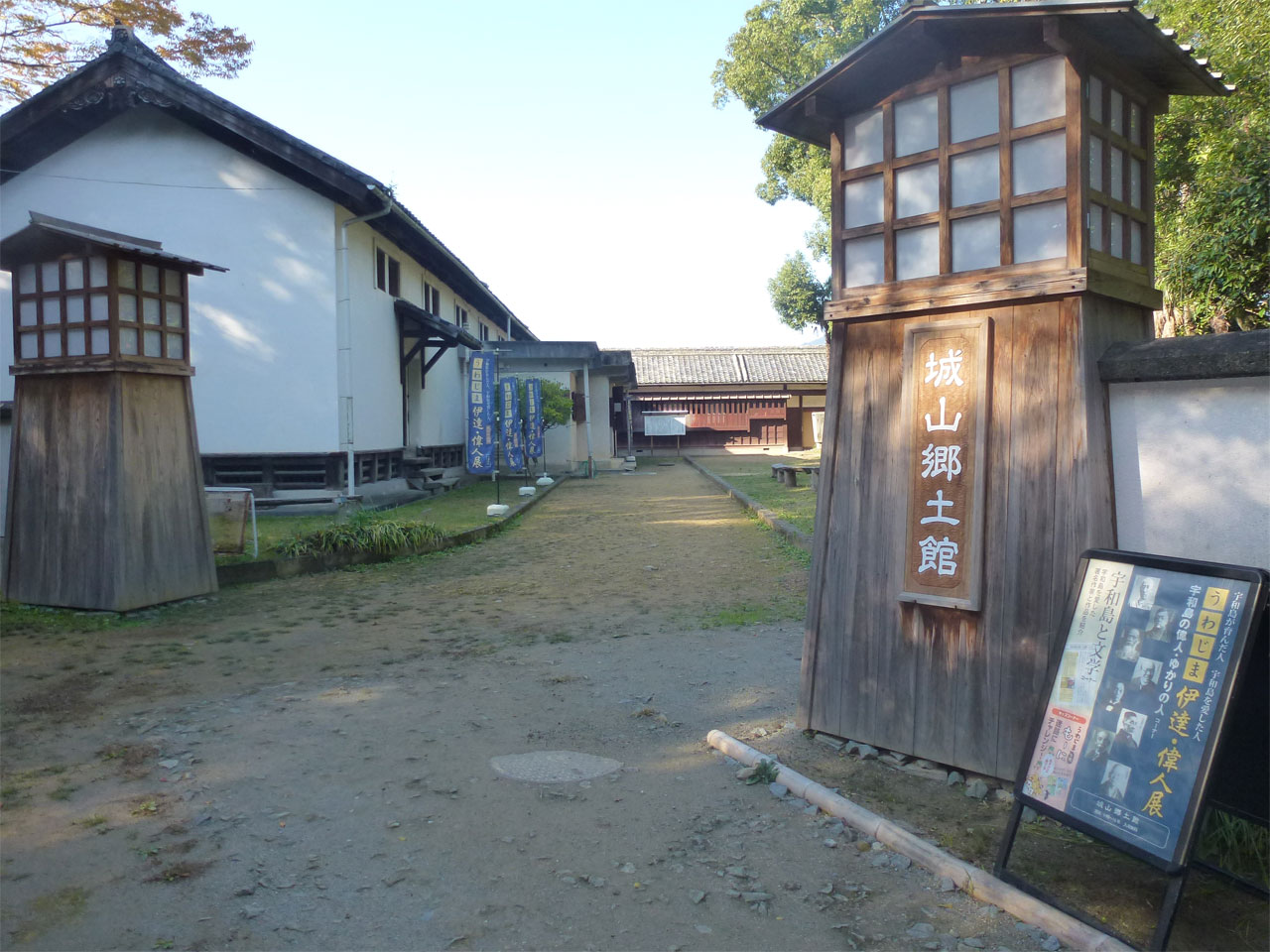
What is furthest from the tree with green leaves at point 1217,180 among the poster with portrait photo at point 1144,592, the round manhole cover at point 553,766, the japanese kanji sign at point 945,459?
the round manhole cover at point 553,766

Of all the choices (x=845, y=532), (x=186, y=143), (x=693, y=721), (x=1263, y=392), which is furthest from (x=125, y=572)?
(x=186, y=143)

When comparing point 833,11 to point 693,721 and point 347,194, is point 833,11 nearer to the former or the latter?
point 347,194

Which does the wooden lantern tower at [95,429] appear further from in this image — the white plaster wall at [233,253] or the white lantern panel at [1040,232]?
the white lantern panel at [1040,232]

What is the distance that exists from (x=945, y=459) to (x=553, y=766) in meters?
2.51

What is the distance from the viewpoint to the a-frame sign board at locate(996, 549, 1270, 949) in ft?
10.1

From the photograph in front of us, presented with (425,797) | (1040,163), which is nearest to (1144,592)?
(1040,163)

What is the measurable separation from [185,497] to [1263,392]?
8757 millimetres

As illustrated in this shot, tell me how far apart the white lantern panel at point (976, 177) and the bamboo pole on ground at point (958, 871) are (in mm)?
2904

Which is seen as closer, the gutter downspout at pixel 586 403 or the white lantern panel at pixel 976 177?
the white lantern panel at pixel 976 177

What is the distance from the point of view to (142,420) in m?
8.72

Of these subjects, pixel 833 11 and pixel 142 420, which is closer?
pixel 142 420

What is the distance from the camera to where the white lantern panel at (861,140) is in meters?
4.94

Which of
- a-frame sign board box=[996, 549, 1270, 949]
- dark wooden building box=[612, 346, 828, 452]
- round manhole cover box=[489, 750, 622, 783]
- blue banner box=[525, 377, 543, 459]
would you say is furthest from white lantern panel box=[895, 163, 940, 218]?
dark wooden building box=[612, 346, 828, 452]

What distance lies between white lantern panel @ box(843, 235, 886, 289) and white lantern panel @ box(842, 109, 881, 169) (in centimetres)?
42
